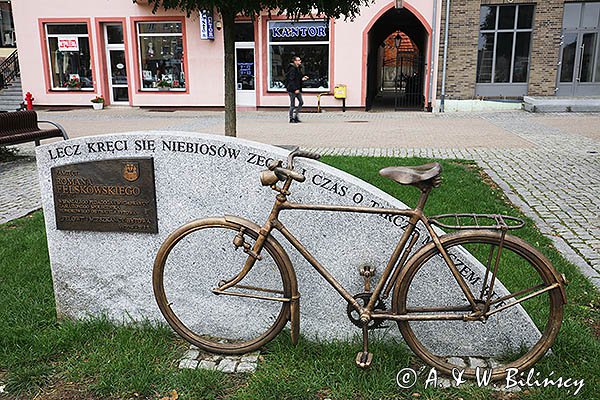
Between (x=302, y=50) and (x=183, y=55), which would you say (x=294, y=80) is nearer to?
(x=302, y=50)

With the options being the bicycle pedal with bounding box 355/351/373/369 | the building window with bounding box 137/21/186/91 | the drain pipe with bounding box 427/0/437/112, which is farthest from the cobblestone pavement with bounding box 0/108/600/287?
the bicycle pedal with bounding box 355/351/373/369

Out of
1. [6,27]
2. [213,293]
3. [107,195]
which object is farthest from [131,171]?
[6,27]

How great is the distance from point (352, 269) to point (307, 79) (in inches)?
709

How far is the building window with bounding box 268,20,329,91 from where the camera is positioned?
20172 mm

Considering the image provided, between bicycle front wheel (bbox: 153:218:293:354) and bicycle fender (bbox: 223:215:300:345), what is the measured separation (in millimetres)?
58

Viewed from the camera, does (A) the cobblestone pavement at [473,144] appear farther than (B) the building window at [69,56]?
No

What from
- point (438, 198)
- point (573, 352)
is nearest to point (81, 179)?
point (573, 352)

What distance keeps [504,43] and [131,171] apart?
1916 centimetres

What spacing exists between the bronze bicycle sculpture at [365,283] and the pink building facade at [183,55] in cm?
1750

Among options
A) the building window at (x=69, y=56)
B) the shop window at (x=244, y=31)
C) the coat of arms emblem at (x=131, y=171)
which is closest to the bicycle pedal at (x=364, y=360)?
the coat of arms emblem at (x=131, y=171)

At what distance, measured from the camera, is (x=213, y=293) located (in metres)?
3.46

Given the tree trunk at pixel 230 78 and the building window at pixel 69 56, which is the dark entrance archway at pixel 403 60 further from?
the tree trunk at pixel 230 78

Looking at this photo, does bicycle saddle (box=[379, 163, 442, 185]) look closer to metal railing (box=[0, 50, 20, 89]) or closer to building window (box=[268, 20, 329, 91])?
building window (box=[268, 20, 329, 91])

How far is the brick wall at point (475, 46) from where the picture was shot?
19.3 m
